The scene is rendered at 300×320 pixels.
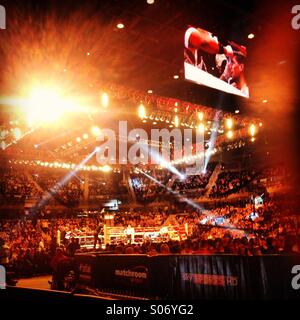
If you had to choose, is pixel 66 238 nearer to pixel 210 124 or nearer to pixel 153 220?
pixel 153 220

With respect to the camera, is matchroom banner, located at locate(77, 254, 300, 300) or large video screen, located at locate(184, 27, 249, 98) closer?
matchroom banner, located at locate(77, 254, 300, 300)

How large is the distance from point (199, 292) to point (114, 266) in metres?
2.78

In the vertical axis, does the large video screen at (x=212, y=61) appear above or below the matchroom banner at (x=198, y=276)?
above

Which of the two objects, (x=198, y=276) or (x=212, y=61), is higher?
(x=212, y=61)

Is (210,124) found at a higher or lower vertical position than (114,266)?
higher

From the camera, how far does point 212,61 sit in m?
7.31

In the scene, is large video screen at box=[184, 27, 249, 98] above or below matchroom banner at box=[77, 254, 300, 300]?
above

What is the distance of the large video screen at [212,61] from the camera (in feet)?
23.0

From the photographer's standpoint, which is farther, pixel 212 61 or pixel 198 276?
pixel 212 61

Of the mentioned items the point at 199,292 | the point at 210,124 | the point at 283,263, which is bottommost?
the point at 199,292

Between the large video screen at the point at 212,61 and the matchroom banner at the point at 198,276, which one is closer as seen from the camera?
the matchroom banner at the point at 198,276

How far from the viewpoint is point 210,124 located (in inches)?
593

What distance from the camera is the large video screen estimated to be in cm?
700
